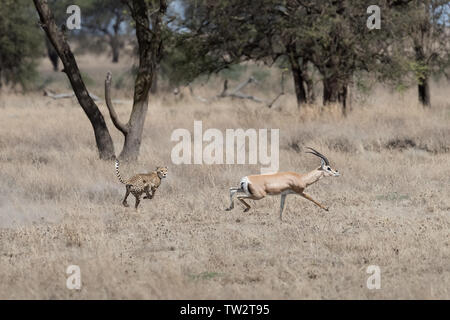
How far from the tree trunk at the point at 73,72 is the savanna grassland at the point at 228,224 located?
1.13 ft

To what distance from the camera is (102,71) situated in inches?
1973

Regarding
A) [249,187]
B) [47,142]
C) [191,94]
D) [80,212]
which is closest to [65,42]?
[47,142]

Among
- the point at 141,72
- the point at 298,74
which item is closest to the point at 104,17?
the point at 298,74

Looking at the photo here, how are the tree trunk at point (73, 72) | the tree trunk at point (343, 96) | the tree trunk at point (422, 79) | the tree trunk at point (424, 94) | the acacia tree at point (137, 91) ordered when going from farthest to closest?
the tree trunk at point (424, 94)
the tree trunk at point (422, 79)
the tree trunk at point (343, 96)
the acacia tree at point (137, 91)
the tree trunk at point (73, 72)

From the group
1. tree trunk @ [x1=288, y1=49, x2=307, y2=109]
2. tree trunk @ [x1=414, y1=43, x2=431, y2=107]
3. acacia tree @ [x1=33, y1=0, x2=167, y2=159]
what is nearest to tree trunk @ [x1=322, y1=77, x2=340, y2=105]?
tree trunk @ [x1=288, y1=49, x2=307, y2=109]

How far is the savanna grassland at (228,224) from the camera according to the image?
5.92 metres

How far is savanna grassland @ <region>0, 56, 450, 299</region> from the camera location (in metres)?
5.92

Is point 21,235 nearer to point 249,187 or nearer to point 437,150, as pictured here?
point 249,187

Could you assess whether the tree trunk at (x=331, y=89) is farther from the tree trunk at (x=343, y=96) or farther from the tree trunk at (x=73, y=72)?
the tree trunk at (x=73, y=72)

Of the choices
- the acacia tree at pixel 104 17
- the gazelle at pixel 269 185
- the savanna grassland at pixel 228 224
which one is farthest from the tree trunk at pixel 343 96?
the acacia tree at pixel 104 17

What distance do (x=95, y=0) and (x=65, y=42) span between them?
101ft

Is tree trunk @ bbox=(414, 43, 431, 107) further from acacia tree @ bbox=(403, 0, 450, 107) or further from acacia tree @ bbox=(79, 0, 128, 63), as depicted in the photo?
acacia tree @ bbox=(79, 0, 128, 63)

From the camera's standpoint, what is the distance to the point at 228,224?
820 cm

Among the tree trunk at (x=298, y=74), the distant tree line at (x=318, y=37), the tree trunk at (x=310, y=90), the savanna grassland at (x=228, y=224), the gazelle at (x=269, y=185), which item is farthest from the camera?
the tree trunk at (x=310, y=90)
